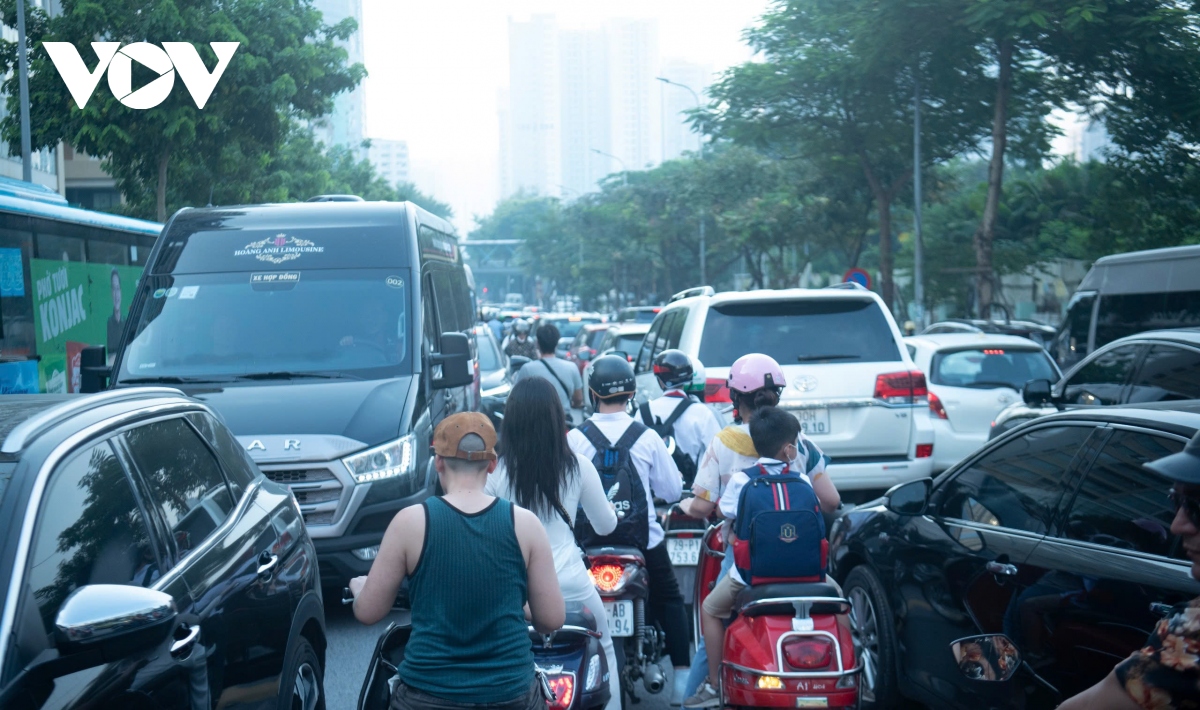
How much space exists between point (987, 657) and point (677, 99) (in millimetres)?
159771

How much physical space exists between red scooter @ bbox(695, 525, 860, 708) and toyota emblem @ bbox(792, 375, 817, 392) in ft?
14.3

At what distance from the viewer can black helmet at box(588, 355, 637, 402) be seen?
538 centimetres

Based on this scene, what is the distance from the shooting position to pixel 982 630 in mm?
4488

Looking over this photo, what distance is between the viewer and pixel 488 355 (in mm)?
17672

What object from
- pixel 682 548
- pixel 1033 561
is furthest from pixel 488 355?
pixel 1033 561

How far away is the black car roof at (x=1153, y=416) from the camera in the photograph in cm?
384

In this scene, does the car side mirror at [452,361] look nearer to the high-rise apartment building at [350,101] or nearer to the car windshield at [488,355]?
the car windshield at [488,355]

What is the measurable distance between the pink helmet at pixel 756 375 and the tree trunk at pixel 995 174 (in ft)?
54.6

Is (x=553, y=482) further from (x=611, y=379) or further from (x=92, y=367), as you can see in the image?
(x=92, y=367)

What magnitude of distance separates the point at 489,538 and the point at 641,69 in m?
172

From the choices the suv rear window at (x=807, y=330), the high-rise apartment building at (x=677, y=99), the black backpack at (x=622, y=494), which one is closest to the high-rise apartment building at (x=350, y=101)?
the high-rise apartment building at (x=677, y=99)

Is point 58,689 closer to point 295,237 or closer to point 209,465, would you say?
point 209,465

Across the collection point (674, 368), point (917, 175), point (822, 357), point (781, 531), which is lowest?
point (781, 531)

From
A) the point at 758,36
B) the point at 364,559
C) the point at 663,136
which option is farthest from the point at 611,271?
the point at 663,136
